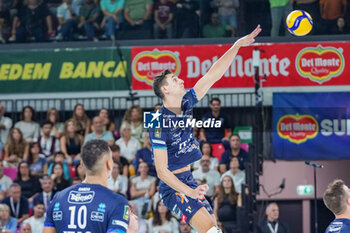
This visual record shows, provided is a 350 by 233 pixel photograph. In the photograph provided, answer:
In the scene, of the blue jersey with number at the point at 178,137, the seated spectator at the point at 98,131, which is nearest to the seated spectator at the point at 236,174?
the seated spectator at the point at 98,131

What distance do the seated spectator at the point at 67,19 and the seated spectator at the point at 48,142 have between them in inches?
115

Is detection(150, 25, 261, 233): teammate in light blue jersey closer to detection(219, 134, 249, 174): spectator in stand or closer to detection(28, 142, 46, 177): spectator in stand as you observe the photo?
detection(219, 134, 249, 174): spectator in stand

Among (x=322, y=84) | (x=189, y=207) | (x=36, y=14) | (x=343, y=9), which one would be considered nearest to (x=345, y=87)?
(x=322, y=84)

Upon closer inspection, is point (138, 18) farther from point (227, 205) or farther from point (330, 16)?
point (227, 205)

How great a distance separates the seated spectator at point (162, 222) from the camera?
14672 mm

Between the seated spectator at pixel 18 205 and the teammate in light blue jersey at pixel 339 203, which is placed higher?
the teammate in light blue jersey at pixel 339 203

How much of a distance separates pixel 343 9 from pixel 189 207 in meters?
9.94

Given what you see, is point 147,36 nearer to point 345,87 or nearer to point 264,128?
point 264,128

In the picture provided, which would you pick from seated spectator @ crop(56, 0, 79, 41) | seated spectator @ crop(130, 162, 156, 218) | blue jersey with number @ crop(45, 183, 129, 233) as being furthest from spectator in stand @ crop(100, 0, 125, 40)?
blue jersey with number @ crop(45, 183, 129, 233)

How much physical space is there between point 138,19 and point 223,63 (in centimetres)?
945

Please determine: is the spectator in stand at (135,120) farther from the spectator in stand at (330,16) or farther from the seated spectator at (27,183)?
the spectator in stand at (330,16)

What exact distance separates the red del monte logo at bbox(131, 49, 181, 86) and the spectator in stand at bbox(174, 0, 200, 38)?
67 centimetres

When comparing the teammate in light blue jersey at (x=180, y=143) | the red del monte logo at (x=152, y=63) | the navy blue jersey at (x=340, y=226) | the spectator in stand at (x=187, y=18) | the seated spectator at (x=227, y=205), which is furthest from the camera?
the spectator in stand at (x=187, y=18)

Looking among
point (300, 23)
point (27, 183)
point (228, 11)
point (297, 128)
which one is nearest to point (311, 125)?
point (297, 128)
